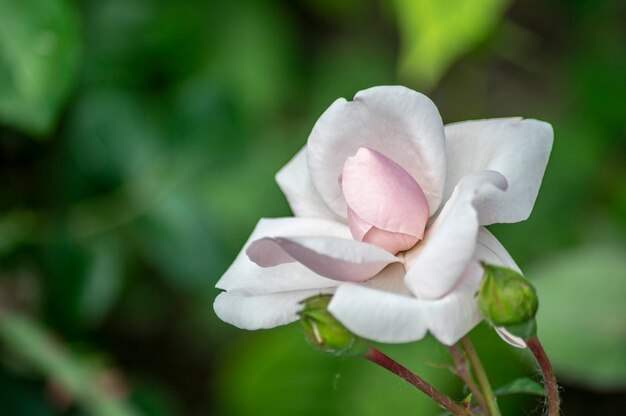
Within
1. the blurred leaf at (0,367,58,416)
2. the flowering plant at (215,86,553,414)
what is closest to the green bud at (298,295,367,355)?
the flowering plant at (215,86,553,414)

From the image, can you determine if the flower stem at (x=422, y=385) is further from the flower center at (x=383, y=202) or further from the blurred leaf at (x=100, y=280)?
the blurred leaf at (x=100, y=280)

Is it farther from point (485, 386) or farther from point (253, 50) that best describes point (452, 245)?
point (253, 50)

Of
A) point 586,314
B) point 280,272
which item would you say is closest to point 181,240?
point 586,314

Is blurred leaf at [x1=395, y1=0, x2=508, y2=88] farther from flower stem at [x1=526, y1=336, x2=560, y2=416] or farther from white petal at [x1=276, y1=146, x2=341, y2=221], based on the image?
flower stem at [x1=526, y1=336, x2=560, y2=416]

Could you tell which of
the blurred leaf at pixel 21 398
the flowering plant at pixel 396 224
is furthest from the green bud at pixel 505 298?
the blurred leaf at pixel 21 398

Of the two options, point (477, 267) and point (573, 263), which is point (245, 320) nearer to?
point (477, 267)

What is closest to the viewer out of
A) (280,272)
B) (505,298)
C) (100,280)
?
(505,298)

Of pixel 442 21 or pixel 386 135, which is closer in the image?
pixel 386 135
